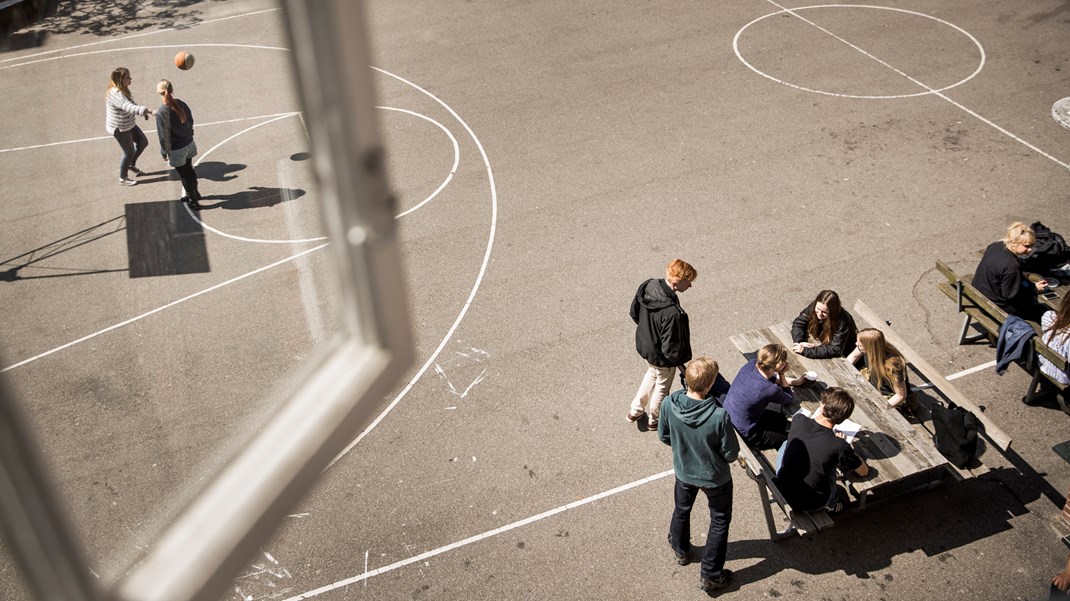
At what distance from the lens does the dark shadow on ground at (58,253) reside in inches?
189

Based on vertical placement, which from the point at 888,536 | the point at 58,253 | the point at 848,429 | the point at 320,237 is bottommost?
the point at 888,536

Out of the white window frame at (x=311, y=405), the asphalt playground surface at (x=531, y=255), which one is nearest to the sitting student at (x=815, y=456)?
the asphalt playground surface at (x=531, y=255)

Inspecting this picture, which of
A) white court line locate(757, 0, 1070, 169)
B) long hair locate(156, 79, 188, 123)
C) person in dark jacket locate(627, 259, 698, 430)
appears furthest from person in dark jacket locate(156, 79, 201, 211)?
white court line locate(757, 0, 1070, 169)

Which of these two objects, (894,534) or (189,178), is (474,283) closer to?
(894,534)

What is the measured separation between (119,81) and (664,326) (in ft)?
14.6

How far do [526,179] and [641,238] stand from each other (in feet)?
6.76

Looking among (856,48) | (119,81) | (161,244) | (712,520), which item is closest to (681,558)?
(712,520)

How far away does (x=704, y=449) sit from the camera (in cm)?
637

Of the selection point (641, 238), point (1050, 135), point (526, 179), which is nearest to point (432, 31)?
point (526, 179)

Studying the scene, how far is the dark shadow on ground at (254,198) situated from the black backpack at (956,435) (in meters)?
5.91

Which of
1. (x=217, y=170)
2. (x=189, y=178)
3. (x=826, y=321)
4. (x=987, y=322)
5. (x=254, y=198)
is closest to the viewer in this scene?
(x=254, y=198)

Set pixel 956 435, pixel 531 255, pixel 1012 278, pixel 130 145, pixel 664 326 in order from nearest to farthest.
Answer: pixel 130 145 → pixel 956 435 → pixel 664 326 → pixel 1012 278 → pixel 531 255

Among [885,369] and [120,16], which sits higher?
[120,16]

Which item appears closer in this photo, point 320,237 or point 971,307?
point 320,237
